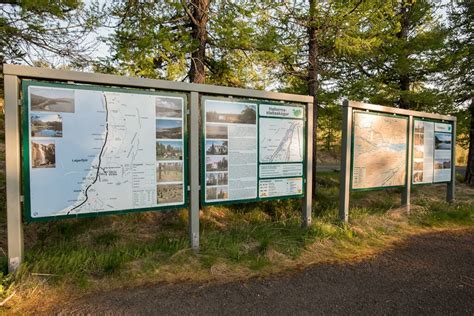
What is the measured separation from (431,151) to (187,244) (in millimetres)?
6618

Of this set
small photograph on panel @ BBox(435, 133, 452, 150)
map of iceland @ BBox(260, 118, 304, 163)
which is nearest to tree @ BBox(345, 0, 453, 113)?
small photograph on panel @ BBox(435, 133, 452, 150)

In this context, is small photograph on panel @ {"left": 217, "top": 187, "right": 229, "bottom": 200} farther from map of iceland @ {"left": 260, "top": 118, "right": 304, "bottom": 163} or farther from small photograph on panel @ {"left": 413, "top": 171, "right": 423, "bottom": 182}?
small photograph on panel @ {"left": 413, "top": 171, "right": 423, "bottom": 182}

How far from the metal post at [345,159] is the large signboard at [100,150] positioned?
125 inches

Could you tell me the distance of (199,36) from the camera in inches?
265

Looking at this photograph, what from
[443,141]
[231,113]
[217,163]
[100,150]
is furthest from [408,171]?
[100,150]

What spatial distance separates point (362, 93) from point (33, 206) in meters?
Result: 10.6

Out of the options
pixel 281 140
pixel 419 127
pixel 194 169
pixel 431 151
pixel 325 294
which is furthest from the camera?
pixel 431 151

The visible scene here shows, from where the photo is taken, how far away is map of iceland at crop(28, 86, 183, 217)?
350 centimetres

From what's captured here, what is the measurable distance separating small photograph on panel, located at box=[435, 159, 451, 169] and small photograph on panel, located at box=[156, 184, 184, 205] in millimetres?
6897

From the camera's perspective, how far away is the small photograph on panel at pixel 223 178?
462 cm

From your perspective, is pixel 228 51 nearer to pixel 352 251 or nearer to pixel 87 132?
pixel 87 132

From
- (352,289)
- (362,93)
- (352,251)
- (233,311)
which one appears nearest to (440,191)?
(362,93)

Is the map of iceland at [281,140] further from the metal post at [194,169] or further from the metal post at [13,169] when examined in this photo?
the metal post at [13,169]

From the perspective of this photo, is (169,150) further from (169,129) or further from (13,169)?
(13,169)
